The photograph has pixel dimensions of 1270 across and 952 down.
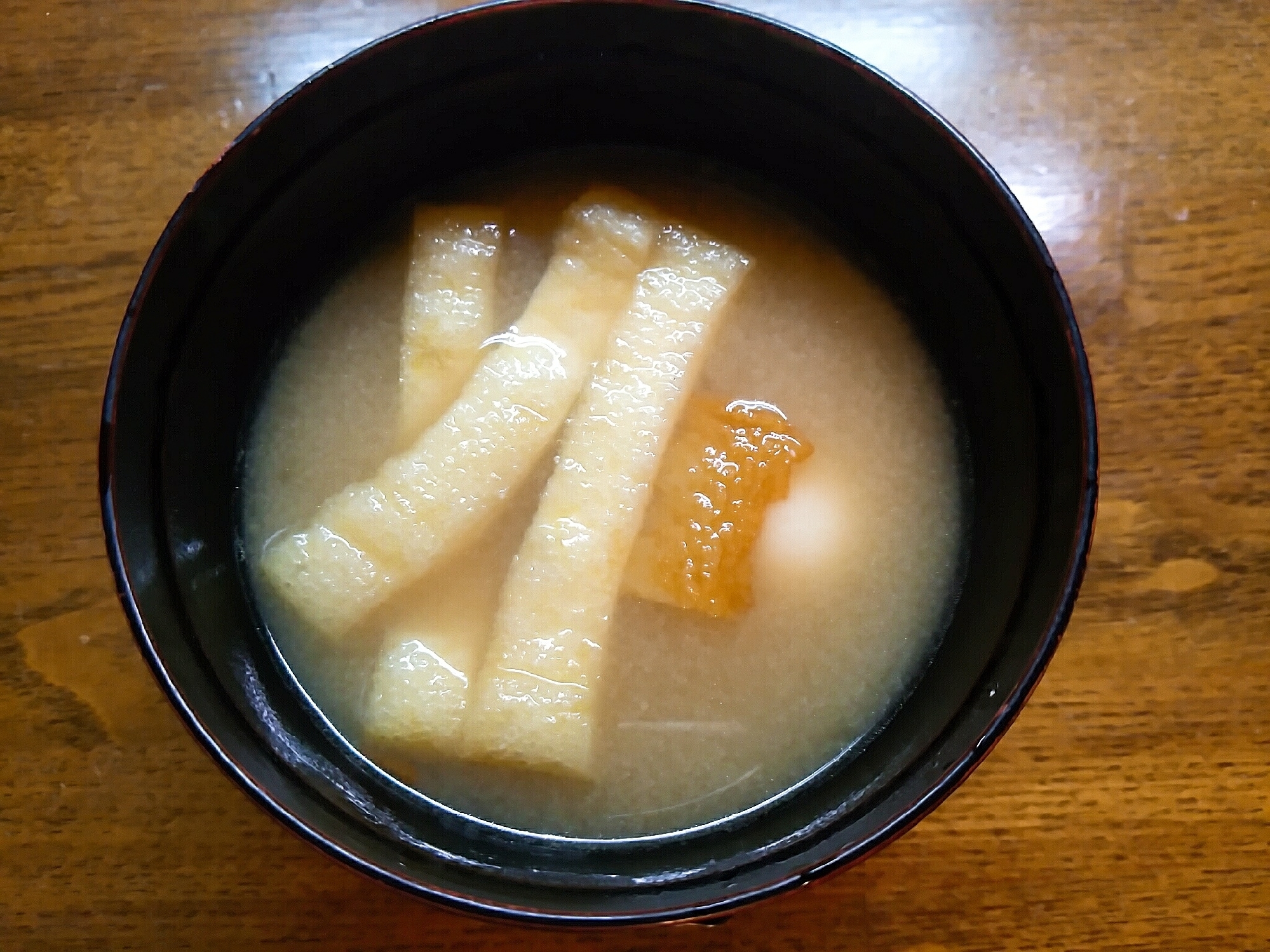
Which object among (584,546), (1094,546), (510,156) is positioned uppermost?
(510,156)

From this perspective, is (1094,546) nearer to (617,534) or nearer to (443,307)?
(617,534)

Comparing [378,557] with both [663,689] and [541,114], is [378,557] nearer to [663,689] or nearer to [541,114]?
[663,689]

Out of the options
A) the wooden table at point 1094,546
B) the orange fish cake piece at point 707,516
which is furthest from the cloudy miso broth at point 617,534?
the wooden table at point 1094,546

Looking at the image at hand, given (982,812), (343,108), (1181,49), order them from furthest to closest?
(1181,49)
(982,812)
(343,108)

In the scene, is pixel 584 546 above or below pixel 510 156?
below

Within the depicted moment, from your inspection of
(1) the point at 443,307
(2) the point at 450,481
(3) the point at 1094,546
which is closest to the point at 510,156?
(1) the point at 443,307

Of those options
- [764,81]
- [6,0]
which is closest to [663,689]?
[764,81]

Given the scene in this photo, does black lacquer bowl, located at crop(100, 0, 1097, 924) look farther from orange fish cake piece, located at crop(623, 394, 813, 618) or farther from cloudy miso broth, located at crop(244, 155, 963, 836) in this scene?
orange fish cake piece, located at crop(623, 394, 813, 618)

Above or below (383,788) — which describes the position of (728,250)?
above

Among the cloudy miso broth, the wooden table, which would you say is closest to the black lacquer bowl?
the cloudy miso broth
